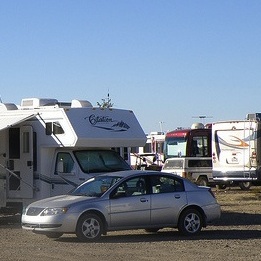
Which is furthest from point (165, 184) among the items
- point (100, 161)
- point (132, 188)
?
point (100, 161)

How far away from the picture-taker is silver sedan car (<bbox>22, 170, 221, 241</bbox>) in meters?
16.3

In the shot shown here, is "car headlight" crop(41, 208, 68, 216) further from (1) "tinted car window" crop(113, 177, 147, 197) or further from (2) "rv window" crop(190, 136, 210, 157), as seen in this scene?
(2) "rv window" crop(190, 136, 210, 157)

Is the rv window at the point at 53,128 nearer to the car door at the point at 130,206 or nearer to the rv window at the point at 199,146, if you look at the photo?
the car door at the point at 130,206

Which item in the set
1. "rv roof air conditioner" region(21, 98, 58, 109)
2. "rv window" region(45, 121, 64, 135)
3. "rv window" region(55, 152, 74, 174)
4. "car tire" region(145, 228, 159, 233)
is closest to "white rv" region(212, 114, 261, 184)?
"rv roof air conditioner" region(21, 98, 58, 109)

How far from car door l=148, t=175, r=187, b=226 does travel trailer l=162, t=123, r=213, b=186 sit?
1678cm

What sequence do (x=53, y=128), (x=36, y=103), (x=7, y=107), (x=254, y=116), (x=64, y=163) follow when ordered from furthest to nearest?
1. (x=254, y=116)
2. (x=7, y=107)
3. (x=36, y=103)
4. (x=64, y=163)
5. (x=53, y=128)

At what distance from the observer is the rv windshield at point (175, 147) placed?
35.8 meters

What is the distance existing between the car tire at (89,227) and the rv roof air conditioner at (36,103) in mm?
5822

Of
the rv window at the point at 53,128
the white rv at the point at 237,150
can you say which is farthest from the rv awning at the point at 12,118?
the white rv at the point at 237,150

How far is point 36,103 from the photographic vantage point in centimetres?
2169

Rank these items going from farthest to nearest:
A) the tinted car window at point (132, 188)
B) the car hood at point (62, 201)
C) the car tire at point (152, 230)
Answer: the car tire at point (152, 230) → the tinted car window at point (132, 188) → the car hood at point (62, 201)

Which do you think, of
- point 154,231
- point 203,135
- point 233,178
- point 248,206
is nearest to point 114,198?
point 154,231

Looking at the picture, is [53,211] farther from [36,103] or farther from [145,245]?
[36,103]

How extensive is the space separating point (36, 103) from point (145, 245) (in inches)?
286
